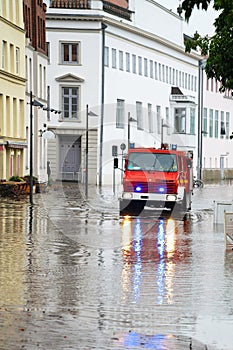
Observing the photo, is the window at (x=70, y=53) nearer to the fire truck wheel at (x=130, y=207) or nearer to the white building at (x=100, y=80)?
the white building at (x=100, y=80)

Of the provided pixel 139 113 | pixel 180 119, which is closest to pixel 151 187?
pixel 139 113

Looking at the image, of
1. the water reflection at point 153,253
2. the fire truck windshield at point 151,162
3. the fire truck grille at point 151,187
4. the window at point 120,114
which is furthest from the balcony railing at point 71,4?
the water reflection at point 153,253

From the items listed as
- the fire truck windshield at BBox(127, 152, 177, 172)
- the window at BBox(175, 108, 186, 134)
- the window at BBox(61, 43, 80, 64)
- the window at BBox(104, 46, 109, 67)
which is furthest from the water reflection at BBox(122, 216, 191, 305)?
the window at BBox(175, 108, 186, 134)

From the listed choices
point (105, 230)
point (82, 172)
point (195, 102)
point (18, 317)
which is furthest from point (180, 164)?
point (195, 102)

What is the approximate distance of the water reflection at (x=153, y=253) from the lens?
1741 centimetres

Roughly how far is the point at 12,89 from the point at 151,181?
2183cm

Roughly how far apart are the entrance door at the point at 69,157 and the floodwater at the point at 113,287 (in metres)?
49.7

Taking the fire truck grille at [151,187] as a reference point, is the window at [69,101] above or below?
above

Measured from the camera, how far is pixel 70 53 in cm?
8244

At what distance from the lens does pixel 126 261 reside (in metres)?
21.6

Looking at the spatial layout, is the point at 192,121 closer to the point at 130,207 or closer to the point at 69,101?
the point at 69,101

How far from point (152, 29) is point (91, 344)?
8436 centimetres

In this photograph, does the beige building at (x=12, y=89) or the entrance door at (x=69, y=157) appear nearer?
the beige building at (x=12, y=89)

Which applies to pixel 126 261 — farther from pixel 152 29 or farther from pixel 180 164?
pixel 152 29
